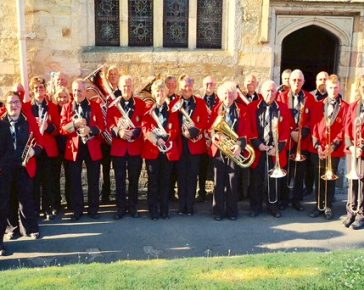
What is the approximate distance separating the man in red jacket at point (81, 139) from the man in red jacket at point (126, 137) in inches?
8.3

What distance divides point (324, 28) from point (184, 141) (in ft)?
14.6

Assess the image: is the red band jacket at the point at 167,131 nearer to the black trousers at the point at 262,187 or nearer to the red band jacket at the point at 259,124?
the red band jacket at the point at 259,124

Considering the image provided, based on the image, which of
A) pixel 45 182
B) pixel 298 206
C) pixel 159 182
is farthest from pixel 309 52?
Result: pixel 45 182

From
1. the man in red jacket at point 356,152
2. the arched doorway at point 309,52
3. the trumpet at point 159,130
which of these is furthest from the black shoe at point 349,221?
the arched doorway at point 309,52

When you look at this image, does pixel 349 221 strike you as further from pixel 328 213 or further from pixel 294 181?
pixel 294 181

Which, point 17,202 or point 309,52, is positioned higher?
point 309,52

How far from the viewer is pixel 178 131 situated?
634 cm

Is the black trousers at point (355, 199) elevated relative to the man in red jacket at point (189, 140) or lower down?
lower down

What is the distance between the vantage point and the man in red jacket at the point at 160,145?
6.17m

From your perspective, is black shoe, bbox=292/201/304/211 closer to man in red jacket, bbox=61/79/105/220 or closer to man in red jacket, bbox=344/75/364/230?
man in red jacket, bbox=344/75/364/230

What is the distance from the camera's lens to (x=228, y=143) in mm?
6211

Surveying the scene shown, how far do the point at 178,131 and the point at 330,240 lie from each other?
2.34m

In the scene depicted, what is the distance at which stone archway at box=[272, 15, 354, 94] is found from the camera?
9055mm

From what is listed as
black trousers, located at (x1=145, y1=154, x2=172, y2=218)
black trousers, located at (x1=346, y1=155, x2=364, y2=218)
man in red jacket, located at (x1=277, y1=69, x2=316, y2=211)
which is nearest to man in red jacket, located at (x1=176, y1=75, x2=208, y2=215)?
black trousers, located at (x1=145, y1=154, x2=172, y2=218)
